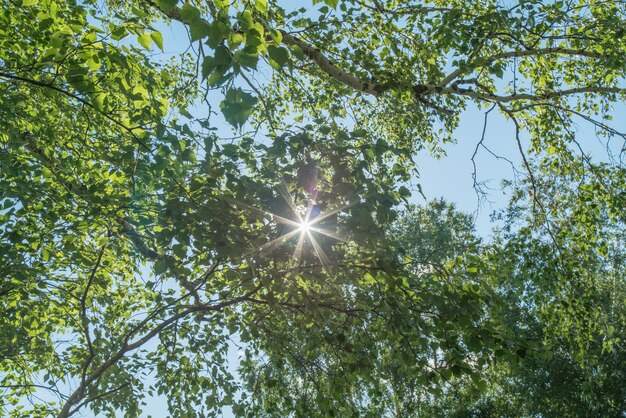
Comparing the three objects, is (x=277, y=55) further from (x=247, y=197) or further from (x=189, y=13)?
(x=247, y=197)

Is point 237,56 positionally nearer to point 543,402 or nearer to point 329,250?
point 329,250

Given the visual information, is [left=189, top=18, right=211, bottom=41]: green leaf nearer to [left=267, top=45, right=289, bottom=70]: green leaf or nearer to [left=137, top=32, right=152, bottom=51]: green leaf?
Answer: [left=267, top=45, right=289, bottom=70]: green leaf

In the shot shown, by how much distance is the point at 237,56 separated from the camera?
1.89m

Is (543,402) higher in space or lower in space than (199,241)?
higher

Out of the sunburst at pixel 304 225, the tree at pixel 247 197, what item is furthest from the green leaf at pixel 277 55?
the sunburst at pixel 304 225

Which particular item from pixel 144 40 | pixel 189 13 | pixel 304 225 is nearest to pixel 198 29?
pixel 189 13

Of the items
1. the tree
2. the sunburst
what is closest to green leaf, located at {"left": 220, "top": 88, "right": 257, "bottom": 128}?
the tree

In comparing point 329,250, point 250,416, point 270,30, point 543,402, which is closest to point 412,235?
point 543,402

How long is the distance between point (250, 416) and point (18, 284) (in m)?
2.98

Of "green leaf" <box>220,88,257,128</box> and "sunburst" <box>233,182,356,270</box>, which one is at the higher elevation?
"sunburst" <box>233,182,356,270</box>

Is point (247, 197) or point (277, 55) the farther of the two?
point (247, 197)

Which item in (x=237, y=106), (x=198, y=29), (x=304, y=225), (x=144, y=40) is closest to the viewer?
(x=198, y=29)

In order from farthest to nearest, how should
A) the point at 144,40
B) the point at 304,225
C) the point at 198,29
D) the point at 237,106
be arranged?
1. the point at 304,225
2. the point at 144,40
3. the point at 237,106
4. the point at 198,29

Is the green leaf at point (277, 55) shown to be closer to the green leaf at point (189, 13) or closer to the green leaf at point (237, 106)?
the green leaf at point (237, 106)
